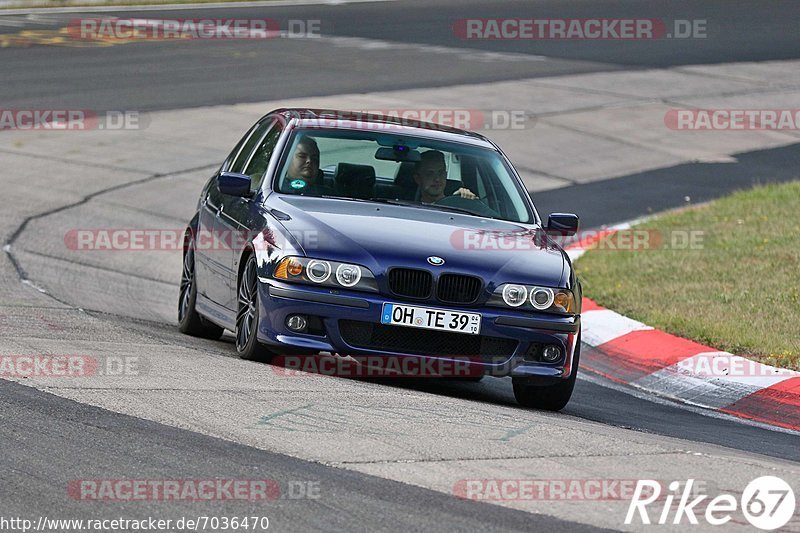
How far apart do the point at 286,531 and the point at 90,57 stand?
70.9 feet

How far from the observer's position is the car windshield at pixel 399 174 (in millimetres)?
8914

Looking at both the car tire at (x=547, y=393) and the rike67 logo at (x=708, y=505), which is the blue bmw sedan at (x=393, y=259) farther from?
the rike67 logo at (x=708, y=505)

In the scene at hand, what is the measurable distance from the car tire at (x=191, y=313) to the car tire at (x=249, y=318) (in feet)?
4.62

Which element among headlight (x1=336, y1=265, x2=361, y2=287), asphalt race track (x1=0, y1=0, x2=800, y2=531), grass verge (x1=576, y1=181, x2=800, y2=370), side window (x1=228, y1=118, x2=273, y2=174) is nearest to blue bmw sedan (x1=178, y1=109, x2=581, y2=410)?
headlight (x1=336, y1=265, x2=361, y2=287)

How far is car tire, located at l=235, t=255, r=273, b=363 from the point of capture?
26.7 feet

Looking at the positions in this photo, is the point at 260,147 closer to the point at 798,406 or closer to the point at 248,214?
the point at 248,214

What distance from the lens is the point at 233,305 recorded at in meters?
8.79

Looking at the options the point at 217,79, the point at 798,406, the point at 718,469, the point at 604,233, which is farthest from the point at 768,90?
the point at 718,469

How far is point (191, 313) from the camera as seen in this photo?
10000mm

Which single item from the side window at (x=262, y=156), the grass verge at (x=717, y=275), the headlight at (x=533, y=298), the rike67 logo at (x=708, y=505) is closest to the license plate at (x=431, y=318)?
the headlight at (x=533, y=298)

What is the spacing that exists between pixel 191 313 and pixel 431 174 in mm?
2074

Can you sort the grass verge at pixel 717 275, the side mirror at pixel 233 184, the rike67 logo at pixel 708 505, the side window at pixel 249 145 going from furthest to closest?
the grass verge at pixel 717 275 < the side window at pixel 249 145 < the side mirror at pixel 233 184 < the rike67 logo at pixel 708 505

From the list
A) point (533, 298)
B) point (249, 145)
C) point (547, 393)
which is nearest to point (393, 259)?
point (533, 298)

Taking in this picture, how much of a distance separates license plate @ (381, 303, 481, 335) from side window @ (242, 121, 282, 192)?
1.69m
